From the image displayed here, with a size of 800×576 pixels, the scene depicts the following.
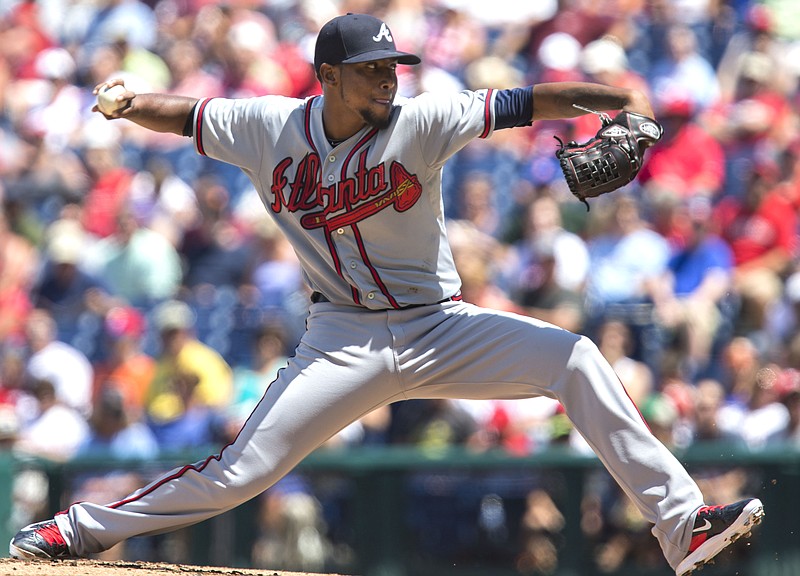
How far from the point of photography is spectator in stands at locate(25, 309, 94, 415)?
7723mm

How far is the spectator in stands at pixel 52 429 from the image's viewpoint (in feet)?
24.0

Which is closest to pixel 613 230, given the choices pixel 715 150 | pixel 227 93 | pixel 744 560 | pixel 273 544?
pixel 715 150

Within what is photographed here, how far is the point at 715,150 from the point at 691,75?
0.76 metres

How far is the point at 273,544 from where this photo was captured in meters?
6.59

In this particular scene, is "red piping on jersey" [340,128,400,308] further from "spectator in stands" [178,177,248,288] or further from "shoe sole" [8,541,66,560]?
"spectator in stands" [178,177,248,288]

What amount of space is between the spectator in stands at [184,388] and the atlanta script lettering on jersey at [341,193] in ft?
10.5

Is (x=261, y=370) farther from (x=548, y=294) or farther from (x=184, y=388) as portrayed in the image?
(x=548, y=294)

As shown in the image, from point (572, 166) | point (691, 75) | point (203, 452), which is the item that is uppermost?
point (572, 166)

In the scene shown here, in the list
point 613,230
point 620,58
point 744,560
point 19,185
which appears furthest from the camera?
point 19,185

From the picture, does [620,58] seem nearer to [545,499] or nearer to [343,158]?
[545,499]

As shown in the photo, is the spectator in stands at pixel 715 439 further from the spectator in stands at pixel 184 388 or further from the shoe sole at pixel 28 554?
the shoe sole at pixel 28 554

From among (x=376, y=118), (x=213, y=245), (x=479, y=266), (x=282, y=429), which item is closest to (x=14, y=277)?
(x=213, y=245)

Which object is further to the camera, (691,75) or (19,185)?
(19,185)

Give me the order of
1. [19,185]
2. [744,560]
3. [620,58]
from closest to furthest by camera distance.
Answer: [744,560] → [620,58] → [19,185]
